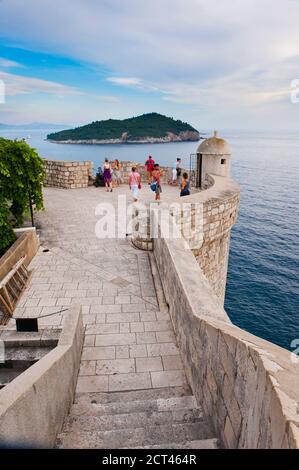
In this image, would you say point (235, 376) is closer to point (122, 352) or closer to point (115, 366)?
point (115, 366)

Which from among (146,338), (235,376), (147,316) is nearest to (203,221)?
(147,316)

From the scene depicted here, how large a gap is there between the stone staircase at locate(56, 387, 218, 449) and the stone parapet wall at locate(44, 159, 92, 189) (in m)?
13.8

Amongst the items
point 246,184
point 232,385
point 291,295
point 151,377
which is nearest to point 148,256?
point 151,377

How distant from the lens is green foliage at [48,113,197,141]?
153750 mm

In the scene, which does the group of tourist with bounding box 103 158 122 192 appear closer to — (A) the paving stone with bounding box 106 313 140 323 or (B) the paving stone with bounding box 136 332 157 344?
(A) the paving stone with bounding box 106 313 140 323

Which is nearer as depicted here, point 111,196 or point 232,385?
point 232,385

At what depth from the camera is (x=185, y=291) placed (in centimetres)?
445

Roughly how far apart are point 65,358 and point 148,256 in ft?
17.5

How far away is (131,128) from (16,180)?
497ft

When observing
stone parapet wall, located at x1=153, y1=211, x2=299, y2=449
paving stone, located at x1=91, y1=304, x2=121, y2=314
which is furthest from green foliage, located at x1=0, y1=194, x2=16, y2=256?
stone parapet wall, located at x1=153, y1=211, x2=299, y2=449

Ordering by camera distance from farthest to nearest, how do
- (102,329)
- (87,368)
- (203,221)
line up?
(203,221)
(102,329)
(87,368)

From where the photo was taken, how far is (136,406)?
3.97 meters

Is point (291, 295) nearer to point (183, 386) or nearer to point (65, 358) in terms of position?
point (183, 386)

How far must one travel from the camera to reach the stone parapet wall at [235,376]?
72.1 inches
